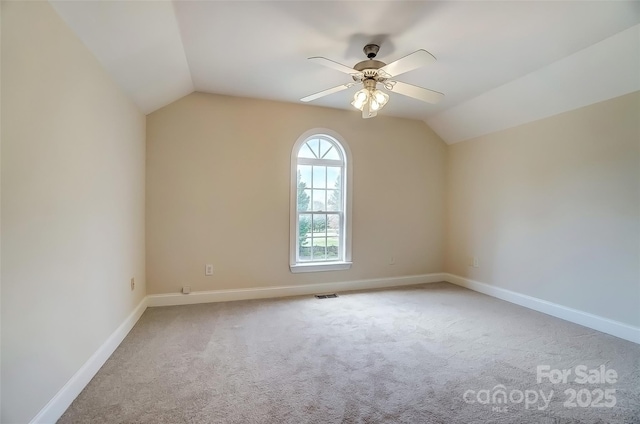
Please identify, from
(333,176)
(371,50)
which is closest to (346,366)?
(371,50)

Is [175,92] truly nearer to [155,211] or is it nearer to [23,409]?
[155,211]

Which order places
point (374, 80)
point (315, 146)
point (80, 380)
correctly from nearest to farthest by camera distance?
point (80, 380) < point (374, 80) < point (315, 146)

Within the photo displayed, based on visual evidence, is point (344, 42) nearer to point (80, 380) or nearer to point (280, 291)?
point (280, 291)

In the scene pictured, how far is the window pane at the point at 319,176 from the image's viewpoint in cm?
416

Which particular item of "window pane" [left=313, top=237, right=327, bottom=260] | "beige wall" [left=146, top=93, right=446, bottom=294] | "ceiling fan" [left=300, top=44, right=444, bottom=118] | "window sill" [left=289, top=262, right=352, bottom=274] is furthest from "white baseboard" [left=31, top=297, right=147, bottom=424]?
"ceiling fan" [left=300, top=44, right=444, bottom=118]

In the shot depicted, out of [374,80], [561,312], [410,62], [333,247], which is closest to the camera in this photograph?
[410,62]

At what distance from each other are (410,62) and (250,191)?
2393 millimetres

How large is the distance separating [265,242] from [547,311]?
3404 mm

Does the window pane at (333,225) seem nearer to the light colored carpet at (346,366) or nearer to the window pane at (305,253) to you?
the window pane at (305,253)

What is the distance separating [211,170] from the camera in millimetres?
3578

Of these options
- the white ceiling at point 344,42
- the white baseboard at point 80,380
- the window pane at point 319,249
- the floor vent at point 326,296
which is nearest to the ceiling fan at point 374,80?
the white ceiling at point 344,42

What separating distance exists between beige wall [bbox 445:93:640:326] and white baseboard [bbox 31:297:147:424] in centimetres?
434

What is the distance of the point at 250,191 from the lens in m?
3.73

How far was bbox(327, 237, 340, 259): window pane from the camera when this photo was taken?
4.22 m
